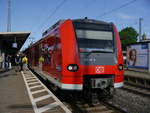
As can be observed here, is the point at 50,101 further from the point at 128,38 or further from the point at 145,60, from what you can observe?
the point at 128,38

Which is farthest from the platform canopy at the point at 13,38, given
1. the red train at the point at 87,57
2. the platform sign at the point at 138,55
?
the red train at the point at 87,57

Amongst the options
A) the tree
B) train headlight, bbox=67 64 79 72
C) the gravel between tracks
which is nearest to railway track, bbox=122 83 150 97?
the gravel between tracks

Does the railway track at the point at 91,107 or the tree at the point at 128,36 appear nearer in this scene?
the railway track at the point at 91,107

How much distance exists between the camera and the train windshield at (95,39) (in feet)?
25.1

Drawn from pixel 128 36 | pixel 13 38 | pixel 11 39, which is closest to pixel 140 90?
pixel 13 38

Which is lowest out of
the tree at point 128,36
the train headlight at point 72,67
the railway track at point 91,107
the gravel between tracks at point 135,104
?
the gravel between tracks at point 135,104

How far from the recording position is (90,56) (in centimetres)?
745

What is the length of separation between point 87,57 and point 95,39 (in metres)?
0.82

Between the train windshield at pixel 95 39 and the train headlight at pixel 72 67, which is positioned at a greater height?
the train windshield at pixel 95 39

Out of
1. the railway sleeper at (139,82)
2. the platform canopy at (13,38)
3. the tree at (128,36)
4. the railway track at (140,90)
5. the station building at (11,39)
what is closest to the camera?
the railway track at (140,90)

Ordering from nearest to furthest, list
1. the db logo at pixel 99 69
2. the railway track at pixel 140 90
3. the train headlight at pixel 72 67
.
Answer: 1. the train headlight at pixel 72 67
2. the db logo at pixel 99 69
3. the railway track at pixel 140 90

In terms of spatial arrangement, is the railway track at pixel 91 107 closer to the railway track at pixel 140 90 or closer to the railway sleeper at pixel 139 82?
the railway track at pixel 140 90

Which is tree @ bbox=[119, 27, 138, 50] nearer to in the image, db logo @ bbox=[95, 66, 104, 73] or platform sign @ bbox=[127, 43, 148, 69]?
platform sign @ bbox=[127, 43, 148, 69]

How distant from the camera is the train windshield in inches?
301
